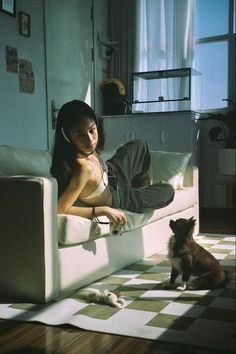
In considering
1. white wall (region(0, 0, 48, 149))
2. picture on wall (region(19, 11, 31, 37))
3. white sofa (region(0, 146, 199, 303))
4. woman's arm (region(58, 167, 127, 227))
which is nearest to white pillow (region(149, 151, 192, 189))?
white sofa (region(0, 146, 199, 303))

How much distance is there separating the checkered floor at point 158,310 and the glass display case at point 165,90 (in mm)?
187

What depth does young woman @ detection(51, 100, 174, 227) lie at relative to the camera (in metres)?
0.84

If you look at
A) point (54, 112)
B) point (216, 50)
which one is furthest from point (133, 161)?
point (216, 50)

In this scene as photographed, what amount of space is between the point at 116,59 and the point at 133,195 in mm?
372

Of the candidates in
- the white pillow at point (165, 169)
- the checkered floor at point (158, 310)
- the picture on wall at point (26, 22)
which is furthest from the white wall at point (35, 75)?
the checkered floor at point (158, 310)

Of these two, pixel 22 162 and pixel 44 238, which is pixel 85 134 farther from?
pixel 22 162

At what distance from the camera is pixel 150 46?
0.63 meters

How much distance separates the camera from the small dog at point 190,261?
0.78 meters

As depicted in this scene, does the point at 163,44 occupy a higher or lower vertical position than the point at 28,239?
higher

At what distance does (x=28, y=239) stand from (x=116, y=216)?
20 cm

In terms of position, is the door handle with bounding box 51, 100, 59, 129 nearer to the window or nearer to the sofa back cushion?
the window

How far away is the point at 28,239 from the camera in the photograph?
3.13ft

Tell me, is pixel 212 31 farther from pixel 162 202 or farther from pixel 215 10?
pixel 162 202

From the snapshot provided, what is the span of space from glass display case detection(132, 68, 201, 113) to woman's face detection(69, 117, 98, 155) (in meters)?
0.10
